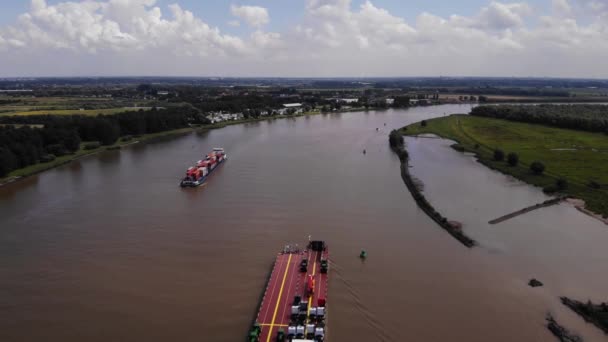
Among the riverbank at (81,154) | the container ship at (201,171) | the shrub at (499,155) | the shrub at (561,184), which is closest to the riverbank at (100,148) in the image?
the riverbank at (81,154)

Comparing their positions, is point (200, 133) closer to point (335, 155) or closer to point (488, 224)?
point (335, 155)

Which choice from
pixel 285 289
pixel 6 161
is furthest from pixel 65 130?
pixel 285 289

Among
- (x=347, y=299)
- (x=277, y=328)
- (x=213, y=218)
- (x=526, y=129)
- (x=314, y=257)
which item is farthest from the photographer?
(x=526, y=129)

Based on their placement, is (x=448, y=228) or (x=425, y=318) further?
(x=448, y=228)

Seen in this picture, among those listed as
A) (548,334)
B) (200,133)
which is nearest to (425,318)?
(548,334)

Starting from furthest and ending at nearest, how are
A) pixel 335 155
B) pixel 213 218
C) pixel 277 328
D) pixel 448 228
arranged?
pixel 335 155 < pixel 213 218 < pixel 448 228 < pixel 277 328

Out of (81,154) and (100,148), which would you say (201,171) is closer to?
(81,154)
